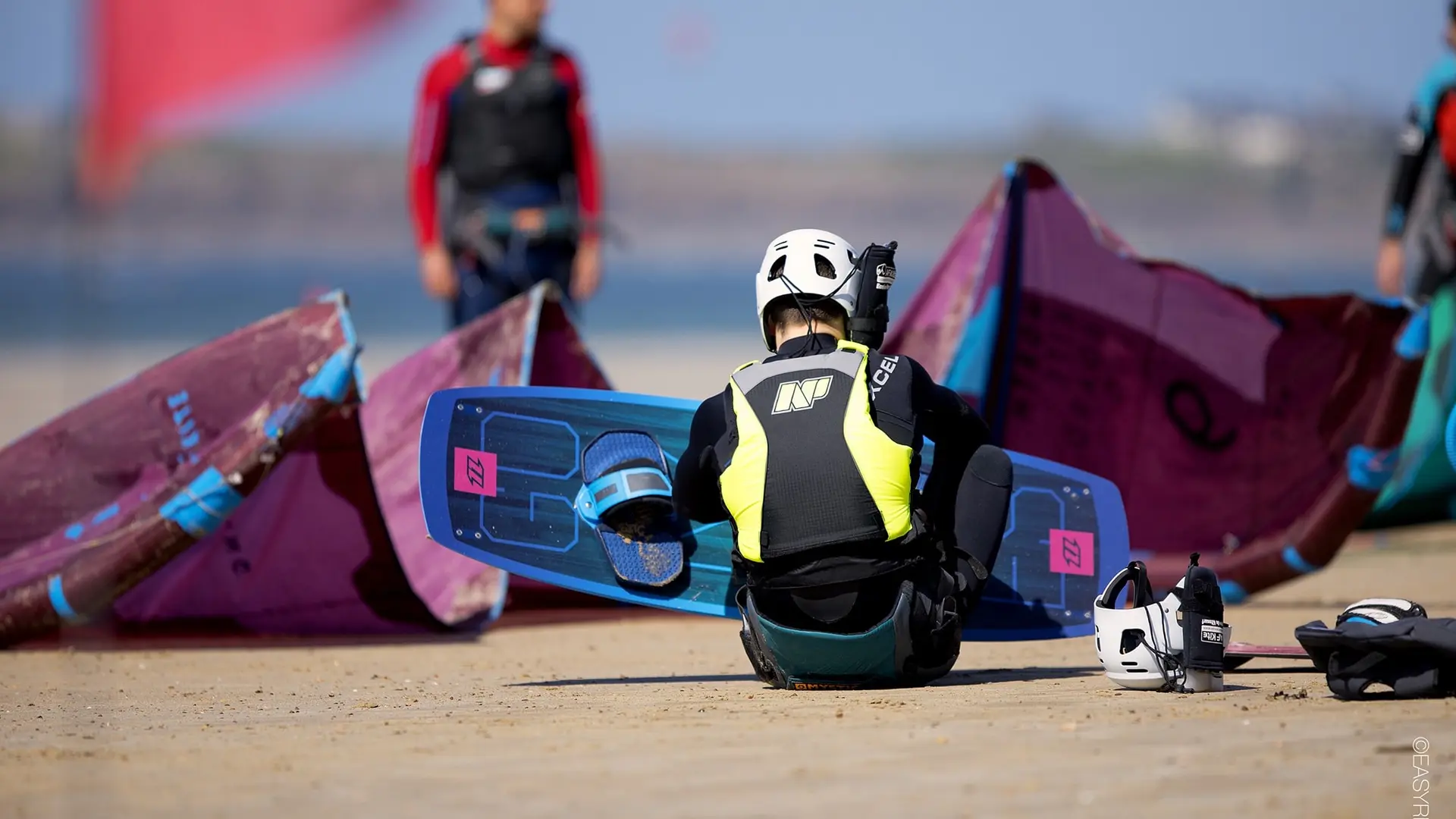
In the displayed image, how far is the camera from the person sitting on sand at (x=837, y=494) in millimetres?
4367

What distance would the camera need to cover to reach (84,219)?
3832 mm

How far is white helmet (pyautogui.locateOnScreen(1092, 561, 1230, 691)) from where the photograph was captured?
4.30 meters

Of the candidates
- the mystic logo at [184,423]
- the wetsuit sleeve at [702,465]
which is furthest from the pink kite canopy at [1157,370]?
the mystic logo at [184,423]

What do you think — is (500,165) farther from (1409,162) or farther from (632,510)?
(1409,162)

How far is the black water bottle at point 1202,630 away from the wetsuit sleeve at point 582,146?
4048mm

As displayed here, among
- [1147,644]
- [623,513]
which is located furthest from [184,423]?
[1147,644]

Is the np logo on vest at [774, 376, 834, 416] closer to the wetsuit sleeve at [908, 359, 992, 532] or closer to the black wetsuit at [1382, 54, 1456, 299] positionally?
the wetsuit sleeve at [908, 359, 992, 532]

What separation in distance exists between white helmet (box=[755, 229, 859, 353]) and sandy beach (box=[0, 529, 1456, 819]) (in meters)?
1.07

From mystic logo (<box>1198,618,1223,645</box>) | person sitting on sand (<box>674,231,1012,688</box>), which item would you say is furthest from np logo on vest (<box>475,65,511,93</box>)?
Result: mystic logo (<box>1198,618,1223,645</box>)

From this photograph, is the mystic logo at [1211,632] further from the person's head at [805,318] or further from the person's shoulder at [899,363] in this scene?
the person's head at [805,318]

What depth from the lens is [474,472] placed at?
520cm

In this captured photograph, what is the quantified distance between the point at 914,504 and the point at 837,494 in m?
0.25

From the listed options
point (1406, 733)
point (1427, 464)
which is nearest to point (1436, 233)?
point (1427, 464)

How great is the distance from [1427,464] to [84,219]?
6.34 m
